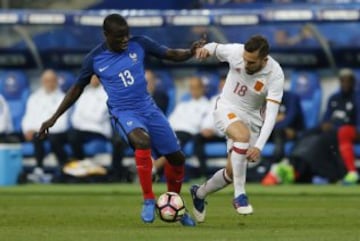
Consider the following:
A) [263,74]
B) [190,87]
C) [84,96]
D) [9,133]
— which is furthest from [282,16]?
[263,74]

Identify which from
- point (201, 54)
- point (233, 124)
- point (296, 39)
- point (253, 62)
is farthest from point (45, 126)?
point (296, 39)

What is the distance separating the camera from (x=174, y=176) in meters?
14.9

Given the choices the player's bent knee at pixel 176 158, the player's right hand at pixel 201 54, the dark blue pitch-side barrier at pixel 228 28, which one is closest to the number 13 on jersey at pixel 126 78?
the player's right hand at pixel 201 54

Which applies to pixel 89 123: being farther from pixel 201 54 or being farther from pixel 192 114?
pixel 201 54

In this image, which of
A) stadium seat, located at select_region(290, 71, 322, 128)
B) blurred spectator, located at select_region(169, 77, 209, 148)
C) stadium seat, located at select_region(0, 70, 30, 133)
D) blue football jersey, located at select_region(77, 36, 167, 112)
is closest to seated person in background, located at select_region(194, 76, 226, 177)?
blurred spectator, located at select_region(169, 77, 209, 148)

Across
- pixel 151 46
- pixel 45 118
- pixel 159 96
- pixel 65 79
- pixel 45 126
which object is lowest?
pixel 45 118

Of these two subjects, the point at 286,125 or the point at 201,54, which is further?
the point at 286,125

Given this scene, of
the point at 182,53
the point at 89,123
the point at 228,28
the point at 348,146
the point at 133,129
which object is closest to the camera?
the point at 133,129

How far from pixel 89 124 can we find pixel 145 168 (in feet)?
39.0

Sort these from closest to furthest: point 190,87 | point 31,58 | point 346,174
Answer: point 346,174, point 190,87, point 31,58

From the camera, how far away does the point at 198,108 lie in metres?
25.8

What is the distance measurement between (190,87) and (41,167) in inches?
132

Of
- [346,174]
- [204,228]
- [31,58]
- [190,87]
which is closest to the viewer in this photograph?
[204,228]

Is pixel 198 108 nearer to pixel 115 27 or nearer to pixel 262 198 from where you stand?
pixel 262 198
